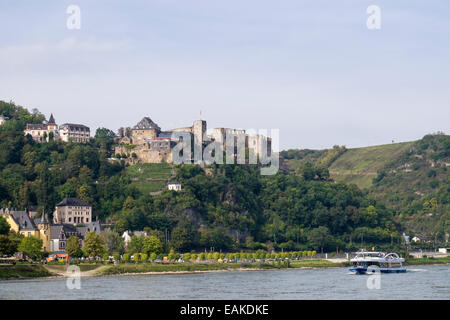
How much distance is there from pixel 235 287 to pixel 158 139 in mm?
75646

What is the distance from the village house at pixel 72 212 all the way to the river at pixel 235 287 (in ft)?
108

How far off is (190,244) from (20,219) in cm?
2394

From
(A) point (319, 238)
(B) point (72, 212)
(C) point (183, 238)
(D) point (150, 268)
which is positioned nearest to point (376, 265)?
(D) point (150, 268)

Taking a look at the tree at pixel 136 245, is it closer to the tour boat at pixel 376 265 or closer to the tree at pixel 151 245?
the tree at pixel 151 245

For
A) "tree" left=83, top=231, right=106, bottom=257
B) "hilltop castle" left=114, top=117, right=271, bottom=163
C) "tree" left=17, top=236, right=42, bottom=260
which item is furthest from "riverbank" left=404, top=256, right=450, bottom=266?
"tree" left=17, top=236, right=42, bottom=260

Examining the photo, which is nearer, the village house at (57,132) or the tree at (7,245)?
the tree at (7,245)

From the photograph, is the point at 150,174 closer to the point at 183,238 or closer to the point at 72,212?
the point at 72,212

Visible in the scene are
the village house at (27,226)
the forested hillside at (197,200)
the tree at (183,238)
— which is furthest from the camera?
the forested hillside at (197,200)

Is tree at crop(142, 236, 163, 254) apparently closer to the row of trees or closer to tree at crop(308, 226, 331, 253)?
the row of trees

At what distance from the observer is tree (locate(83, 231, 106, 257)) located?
97.1m

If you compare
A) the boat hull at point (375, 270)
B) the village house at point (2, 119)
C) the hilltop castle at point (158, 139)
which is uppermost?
the village house at point (2, 119)

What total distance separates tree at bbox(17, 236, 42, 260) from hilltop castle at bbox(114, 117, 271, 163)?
158ft

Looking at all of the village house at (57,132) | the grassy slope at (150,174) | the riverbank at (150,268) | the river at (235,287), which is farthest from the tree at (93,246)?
the village house at (57,132)

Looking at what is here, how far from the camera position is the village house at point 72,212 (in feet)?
391
